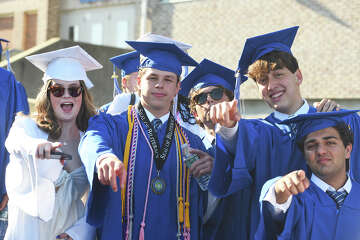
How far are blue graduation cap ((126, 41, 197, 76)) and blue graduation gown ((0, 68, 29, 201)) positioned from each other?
1.43 meters

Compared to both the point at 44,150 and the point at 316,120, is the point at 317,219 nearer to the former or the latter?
the point at 316,120

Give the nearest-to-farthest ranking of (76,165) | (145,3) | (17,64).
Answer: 1. (76,165)
2. (17,64)
3. (145,3)

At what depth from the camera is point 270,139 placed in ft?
9.71

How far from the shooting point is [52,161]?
2.68m

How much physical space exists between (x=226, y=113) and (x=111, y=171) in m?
0.70

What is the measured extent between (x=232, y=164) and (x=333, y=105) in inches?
35.2

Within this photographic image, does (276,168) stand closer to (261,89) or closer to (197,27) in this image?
(261,89)

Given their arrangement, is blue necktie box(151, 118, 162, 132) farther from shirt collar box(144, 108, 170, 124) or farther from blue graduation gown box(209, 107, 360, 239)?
blue graduation gown box(209, 107, 360, 239)

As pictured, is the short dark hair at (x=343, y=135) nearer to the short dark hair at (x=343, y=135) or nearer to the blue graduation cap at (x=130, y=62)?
the short dark hair at (x=343, y=135)

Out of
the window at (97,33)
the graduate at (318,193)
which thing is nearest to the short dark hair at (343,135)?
the graduate at (318,193)

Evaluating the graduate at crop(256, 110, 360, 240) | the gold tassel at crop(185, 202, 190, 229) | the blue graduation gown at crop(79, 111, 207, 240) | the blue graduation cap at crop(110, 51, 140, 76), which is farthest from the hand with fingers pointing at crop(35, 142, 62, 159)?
the blue graduation cap at crop(110, 51, 140, 76)

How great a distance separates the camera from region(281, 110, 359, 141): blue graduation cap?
8.80ft

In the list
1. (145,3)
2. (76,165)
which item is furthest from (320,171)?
(145,3)

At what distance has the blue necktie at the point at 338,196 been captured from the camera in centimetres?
260
